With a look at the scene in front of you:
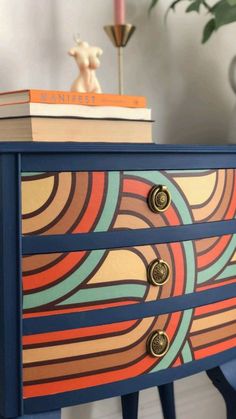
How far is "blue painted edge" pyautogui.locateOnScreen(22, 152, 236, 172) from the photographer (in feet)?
2.28

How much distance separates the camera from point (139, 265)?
0.77m

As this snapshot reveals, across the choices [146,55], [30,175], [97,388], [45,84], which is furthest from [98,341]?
[146,55]

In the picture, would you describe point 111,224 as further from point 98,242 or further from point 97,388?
point 97,388

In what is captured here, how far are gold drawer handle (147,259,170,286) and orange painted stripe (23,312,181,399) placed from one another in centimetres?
6

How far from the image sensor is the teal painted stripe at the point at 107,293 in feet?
2.40

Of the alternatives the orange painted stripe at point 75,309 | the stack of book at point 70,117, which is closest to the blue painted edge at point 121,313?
the orange painted stripe at point 75,309

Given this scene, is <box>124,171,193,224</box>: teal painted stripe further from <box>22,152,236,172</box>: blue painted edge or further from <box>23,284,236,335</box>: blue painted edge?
<box>23,284,236,335</box>: blue painted edge

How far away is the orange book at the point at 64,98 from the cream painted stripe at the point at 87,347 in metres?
0.32

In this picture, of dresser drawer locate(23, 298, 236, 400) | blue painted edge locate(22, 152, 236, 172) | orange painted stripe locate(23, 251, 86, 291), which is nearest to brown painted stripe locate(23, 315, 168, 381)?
dresser drawer locate(23, 298, 236, 400)

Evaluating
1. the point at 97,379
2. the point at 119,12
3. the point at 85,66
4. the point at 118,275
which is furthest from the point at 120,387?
the point at 119,12

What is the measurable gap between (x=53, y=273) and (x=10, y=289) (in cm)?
6

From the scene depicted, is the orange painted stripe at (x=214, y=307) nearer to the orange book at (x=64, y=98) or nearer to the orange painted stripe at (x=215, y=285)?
the orange painted stripe at (x=215, y=285)

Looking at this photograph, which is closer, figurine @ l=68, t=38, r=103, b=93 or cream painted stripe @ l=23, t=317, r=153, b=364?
cream painted stripe @ l=23, t=317, r=153, b=364

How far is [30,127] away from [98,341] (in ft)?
0.99
